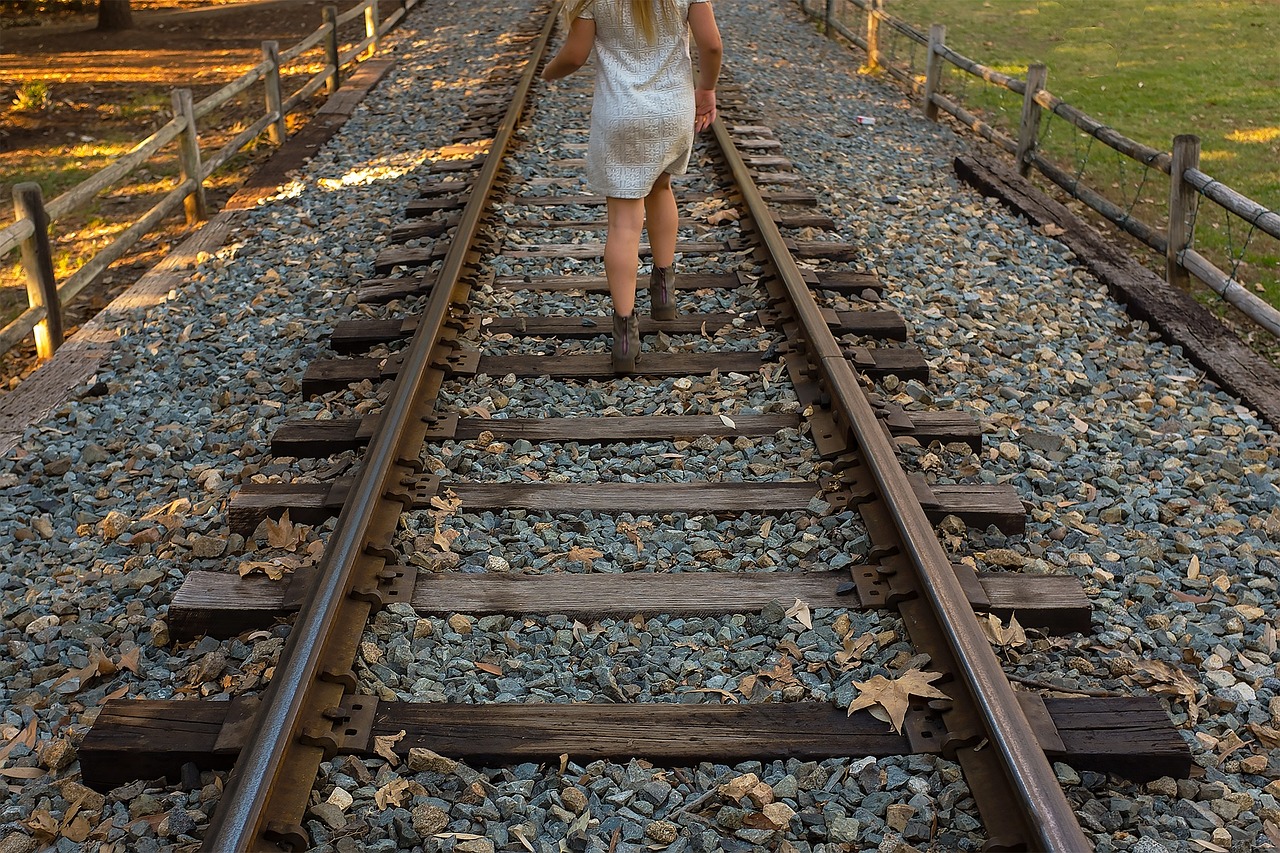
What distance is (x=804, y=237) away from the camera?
7199 millimetres

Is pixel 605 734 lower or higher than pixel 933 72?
lower

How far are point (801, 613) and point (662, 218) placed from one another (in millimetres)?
2402

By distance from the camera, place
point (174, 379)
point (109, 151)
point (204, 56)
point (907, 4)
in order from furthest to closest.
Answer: point (907, 4) < point (204, 56) < point (109, 151) < point (174, 379)

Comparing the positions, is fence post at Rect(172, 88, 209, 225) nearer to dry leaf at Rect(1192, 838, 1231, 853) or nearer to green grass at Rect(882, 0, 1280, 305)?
green grass at Rect(882, 0, 1280, 305)

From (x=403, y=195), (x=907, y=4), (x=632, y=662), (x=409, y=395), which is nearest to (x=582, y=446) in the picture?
(x=409, y=395)

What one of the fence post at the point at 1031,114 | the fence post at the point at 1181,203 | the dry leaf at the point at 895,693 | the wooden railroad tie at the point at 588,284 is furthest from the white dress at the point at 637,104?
the fence post at the point at 1031,114

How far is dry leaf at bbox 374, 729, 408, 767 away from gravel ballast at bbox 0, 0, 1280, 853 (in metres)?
0.03

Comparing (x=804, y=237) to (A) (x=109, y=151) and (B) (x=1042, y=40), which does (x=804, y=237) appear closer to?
(A) (x=109, y=151)

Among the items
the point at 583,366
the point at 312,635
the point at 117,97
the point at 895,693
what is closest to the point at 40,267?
the point at 583,366

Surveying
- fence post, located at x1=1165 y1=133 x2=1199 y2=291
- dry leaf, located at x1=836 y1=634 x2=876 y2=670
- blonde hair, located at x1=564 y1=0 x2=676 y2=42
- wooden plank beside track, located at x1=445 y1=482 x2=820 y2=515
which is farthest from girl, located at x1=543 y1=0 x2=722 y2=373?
fence post, located at x1=1165 y1=133 x2=1199 y2=291

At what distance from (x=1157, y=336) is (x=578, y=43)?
3.19 m

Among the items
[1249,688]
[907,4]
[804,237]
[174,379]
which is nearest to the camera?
[1249,688]

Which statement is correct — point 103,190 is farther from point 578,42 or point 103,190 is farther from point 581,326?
point 578,42

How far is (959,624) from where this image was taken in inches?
122
